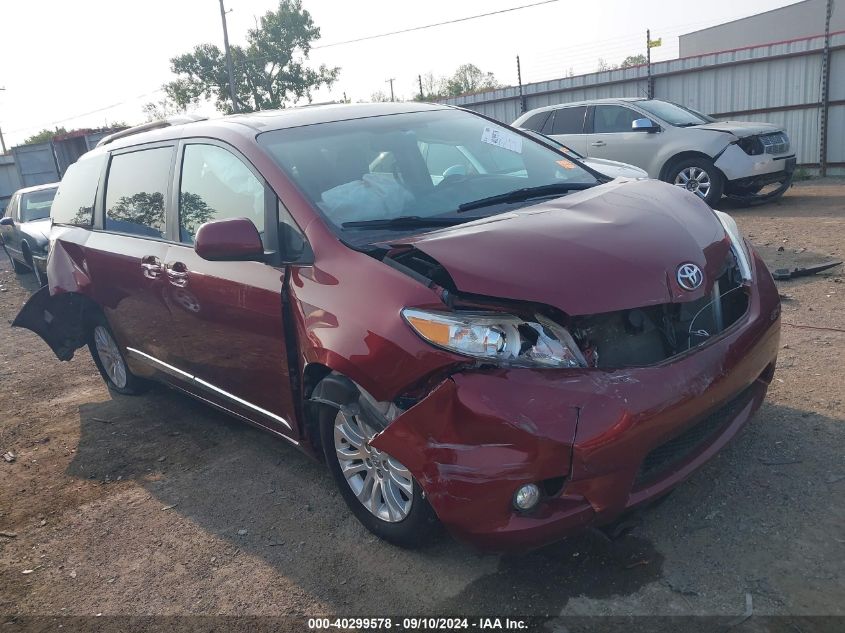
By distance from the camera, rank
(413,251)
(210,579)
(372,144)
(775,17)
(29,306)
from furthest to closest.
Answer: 1. (775,17)
2. (29,306)
3. (372,144)
4. (210,579)
5. (413,251)

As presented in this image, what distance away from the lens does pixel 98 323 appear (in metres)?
5.25

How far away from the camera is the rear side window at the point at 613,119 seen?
1050 cm

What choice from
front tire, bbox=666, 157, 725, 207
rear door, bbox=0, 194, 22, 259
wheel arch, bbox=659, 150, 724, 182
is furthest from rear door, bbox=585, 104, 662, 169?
rear door, bbox=0, 194, 22, 259

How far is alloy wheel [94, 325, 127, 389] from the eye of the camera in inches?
204

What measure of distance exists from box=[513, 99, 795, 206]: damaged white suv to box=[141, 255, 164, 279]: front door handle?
763cm

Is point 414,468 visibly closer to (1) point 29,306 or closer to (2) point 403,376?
(2) point 403,376

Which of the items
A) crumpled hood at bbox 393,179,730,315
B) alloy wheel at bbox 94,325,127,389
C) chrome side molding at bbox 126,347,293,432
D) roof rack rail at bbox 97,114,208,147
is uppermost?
roof rack rail at bbox 97,114,208,147

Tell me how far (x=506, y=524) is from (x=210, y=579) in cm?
137

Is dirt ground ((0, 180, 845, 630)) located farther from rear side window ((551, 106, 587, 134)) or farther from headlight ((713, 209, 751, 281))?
rear side window ((551, 106, 587, 134))

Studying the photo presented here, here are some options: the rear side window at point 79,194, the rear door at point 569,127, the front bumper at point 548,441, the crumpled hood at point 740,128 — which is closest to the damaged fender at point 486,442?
the front bumper at point 548,441

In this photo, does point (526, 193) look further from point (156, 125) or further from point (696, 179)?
point (696, 179)

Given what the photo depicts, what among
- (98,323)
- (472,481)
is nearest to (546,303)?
(472,481)

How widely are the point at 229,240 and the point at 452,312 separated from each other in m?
1.14

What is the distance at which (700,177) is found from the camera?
32.1ft
